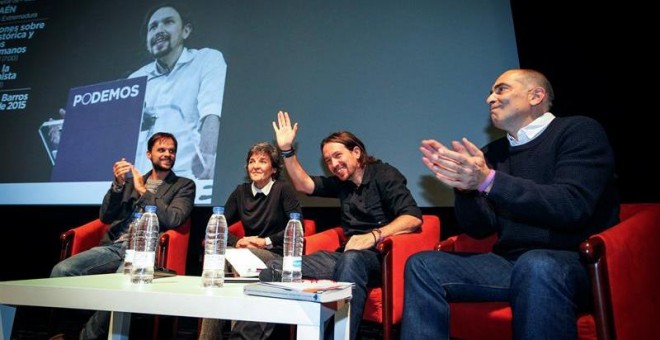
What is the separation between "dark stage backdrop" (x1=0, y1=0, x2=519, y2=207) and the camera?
2.65 metres

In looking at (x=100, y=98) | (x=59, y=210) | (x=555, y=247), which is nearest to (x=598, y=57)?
(x=555, y=247)

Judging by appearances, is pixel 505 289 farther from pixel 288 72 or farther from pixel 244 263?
pixel 288 72

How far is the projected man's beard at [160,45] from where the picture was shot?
3.43 meters

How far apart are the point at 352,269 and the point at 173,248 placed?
1179 millimetres

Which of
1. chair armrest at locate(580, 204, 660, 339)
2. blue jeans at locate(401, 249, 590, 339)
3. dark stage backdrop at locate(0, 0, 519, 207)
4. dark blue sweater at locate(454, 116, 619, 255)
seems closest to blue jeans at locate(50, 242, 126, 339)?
dark stage backdrop at locate(0, 0, 519, 207)

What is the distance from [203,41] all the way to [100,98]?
3.13ft

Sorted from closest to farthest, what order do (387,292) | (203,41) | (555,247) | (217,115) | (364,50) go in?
1. (555,247)
2. (387,292)
3. (364,50)
4. (217,115)
5. (203,41)

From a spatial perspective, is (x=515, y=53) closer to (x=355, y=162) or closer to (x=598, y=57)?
(x=598, y=57)

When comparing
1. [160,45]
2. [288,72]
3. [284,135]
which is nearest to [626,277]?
[284,135]

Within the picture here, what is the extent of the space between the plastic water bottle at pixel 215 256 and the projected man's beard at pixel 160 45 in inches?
93.0

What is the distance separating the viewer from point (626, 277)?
1.33m

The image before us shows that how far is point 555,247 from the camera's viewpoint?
1.51m

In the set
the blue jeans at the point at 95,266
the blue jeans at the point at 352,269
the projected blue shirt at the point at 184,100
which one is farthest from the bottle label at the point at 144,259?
the projected blue shirt at the point at 184,100

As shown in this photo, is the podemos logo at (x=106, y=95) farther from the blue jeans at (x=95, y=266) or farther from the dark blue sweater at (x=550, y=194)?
the dark blue sweater at (x=550, y=194)
